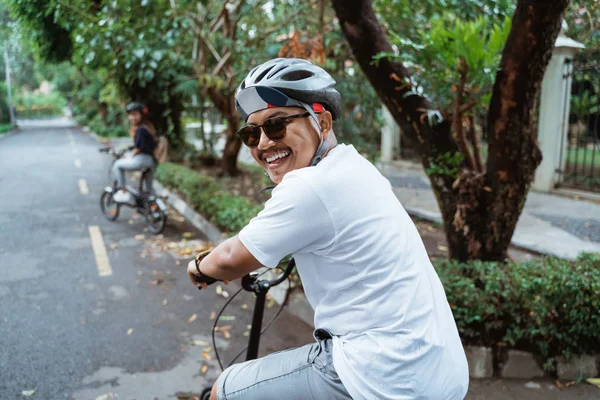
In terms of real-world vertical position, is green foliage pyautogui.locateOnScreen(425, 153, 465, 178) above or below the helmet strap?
below

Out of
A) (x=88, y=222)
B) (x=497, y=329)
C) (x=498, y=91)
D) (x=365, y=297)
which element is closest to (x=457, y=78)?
(x=498, y=91)

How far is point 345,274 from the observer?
1.54 m

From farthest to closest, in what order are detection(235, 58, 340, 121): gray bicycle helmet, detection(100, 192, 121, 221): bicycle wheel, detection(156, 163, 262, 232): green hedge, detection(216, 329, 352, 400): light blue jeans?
1. detection(100, 192, 121, 221): bicycle wheel
2. detection(156, 163, 262, 232): green hedge
3. detection(235, 58, 340, 121): gray bicycle helmet
4. detection(216, 329, 352, 400): light blue jeans

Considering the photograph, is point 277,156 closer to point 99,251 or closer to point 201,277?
point 201,277

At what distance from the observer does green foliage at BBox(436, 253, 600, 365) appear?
3.62 m

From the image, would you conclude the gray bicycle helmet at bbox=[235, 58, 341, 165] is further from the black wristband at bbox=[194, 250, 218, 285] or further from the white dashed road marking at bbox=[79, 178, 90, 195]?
the white dashed road marking at bbox=[79, 178, 90, 195]

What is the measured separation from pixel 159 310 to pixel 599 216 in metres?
7.06

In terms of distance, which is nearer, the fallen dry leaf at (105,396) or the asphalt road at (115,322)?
the fallen dry leaf at (105,396)

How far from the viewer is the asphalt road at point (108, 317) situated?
3.72m

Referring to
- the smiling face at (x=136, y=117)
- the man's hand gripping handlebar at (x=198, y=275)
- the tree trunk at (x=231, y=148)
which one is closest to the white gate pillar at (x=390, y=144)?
the tree trunk at (x=231, y=148)

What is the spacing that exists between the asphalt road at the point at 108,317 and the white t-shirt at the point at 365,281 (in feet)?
7.95

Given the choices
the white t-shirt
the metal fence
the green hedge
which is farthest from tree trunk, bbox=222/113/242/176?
the white t-shirt

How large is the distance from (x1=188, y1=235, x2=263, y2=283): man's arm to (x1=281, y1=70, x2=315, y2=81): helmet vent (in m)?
0.55

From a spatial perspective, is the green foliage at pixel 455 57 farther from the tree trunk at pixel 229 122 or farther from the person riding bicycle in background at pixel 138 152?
the tree trunk at pixel 229 122
